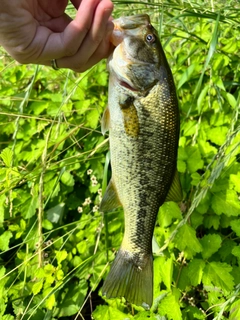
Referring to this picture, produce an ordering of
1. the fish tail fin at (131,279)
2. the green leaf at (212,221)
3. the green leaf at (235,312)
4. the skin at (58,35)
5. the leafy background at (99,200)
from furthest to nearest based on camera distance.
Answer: the green leaf at (212,221)
the leafy background at (99,200)
the fish tail fin at (131,279)
the green leaf at (235,312)
the skin at (58,35)

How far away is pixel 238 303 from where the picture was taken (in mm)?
1310

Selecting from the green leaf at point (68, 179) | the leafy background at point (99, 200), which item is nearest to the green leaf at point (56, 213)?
the leafy background at point (99, 200)

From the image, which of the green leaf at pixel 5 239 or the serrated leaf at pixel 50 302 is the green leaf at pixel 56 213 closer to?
the green leaf at pixel 5 239

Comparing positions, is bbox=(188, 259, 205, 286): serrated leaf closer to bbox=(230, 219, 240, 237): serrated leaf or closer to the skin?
bbox=(230, 219, 240, 237): serrated leaf

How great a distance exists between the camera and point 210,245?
5.09 ft

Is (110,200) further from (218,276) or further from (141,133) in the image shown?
(218,276)

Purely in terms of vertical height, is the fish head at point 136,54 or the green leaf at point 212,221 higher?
the fish head at point 136,54

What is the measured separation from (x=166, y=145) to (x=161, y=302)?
562mm

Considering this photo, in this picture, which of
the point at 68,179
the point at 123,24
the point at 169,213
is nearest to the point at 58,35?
the point at 123,24

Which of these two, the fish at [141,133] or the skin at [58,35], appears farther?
the fish at [141,133]

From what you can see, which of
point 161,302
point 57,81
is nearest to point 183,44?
point 57,81

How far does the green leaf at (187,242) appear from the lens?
1495 mm

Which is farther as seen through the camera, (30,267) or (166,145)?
(30,267)

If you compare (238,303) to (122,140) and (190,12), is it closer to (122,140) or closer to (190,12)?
(122,140)
